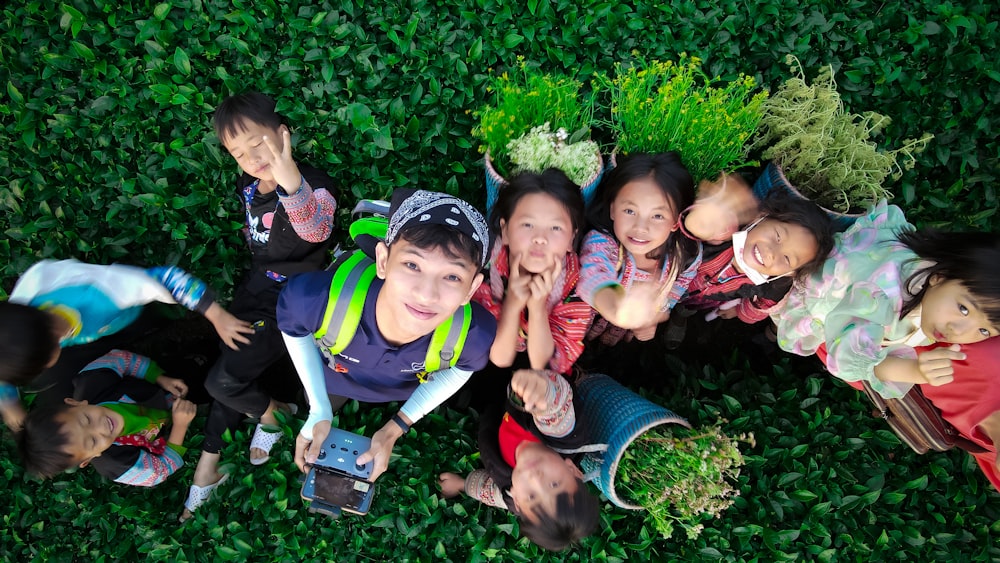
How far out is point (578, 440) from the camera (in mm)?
2295

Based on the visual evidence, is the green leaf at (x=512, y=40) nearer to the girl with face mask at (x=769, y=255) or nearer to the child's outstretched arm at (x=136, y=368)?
the girl with face mask at (x=769, y=255)

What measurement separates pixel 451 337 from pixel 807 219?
1562 millimetres

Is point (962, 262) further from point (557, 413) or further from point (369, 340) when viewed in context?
point (369, 340)

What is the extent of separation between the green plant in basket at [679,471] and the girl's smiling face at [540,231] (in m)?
0.97

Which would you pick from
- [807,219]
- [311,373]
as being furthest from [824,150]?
[311,373]

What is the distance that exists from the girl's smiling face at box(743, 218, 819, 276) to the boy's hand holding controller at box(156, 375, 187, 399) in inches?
116

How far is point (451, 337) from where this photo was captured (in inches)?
84.9

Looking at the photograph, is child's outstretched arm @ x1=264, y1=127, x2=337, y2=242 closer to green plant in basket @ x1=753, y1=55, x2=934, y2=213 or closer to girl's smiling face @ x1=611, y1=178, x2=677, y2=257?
girl's smiling face @ x1=611, y1=178, x2=677, y2=257

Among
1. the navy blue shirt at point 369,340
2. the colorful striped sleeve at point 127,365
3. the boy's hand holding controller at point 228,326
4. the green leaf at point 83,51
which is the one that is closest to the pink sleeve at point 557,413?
the navy blue shirt at point 369,340

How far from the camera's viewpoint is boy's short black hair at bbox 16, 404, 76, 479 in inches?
84.2

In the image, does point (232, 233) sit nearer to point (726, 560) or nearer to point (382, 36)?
point (382, 36)

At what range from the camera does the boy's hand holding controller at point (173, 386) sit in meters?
2.87

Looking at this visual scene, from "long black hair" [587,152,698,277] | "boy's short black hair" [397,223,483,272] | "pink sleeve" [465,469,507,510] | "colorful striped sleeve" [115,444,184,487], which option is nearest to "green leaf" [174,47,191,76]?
"boy's short black hair" [397,223,483,272]

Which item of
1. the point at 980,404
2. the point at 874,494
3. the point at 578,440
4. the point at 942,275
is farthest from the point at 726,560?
the point at 942,275
